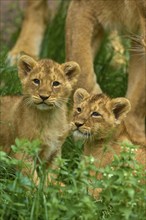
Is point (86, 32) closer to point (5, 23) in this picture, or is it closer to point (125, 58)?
point (125, 58)

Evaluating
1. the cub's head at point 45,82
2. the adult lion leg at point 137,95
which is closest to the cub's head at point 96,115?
the cub's head at point 45,82

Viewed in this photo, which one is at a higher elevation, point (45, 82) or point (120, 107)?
point (45, 82)

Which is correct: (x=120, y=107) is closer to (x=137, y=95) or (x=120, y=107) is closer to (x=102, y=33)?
(x=137, y=95)

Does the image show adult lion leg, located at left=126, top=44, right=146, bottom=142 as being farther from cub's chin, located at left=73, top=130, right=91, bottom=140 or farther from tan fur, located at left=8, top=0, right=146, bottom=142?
cub's chin, located at left=73, top=130, right=91, bottom=140

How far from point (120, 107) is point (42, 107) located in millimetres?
496

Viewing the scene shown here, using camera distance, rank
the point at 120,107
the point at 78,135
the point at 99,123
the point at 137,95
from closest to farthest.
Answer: the point at 78,135, the point at 99,123, the point at 120,107, the point at 137,95

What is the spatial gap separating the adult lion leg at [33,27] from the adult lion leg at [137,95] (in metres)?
1.39

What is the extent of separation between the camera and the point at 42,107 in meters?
5.56

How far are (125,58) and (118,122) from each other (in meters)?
2.56

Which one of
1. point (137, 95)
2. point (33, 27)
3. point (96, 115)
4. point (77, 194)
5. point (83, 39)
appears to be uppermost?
point (33, 27)

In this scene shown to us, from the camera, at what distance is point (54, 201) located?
438 centimetres

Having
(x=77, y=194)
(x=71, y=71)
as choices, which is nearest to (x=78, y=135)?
(x=71, y=71)

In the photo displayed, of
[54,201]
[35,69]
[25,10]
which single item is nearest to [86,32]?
[35,69]

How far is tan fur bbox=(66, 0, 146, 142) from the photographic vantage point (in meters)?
6.61
